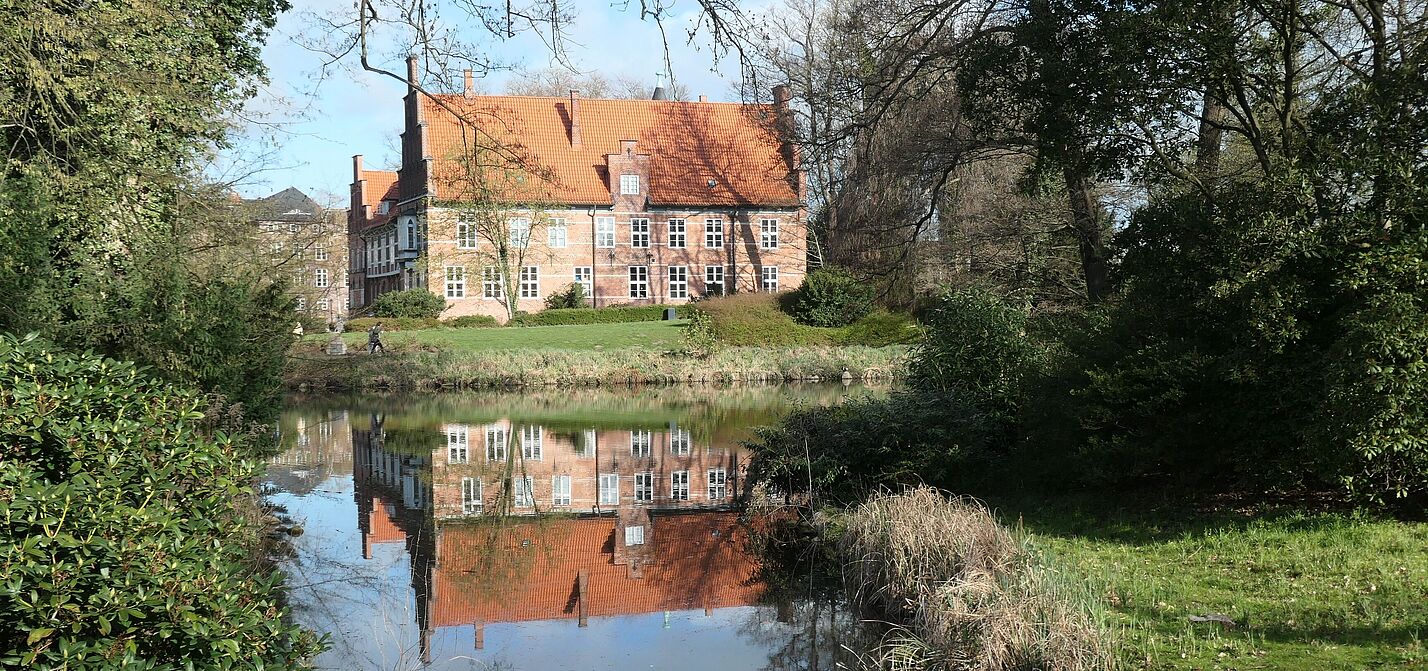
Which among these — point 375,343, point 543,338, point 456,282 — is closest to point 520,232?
point 456,282

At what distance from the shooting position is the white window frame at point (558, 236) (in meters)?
49.5

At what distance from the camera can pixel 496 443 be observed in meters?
19.8

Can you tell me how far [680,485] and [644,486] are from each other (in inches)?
20.2

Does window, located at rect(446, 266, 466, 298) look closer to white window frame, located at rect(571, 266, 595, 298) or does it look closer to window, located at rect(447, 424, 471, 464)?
white window frame, located at rect(571, 266, 595, 298)

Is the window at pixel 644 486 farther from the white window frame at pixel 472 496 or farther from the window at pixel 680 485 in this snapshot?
the white window frame at pixel 472 496

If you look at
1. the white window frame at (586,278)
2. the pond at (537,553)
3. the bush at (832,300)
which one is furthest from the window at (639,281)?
the pond at (537,553)

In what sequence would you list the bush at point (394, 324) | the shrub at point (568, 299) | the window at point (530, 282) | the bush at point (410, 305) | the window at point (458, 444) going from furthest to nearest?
1. the window at point (530, 282)
2. the shrub at point (568, 299)
3. the bush at point (410, 305)
4. the bush at point (394, 324)
5. the window at point (458, 444)

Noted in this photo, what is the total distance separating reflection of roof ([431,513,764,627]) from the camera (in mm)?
9305

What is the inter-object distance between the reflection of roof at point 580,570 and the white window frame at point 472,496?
1058 mm

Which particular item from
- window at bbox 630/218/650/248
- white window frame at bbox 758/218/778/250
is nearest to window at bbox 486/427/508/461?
window at bbox 630/218/650/248

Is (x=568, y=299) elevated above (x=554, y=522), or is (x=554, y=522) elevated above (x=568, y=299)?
(x=568, y=299)

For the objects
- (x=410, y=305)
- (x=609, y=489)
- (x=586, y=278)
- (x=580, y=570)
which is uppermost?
(x=586, y=278)

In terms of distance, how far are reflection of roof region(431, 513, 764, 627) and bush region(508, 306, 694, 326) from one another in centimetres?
3047

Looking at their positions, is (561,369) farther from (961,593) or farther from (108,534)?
(108,534)
